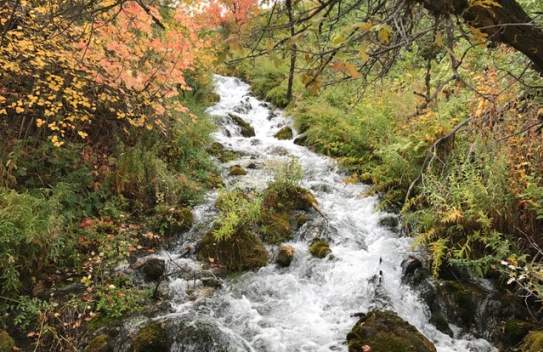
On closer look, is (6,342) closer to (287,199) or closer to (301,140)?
(287,199)

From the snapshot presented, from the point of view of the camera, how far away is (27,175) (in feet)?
21.2

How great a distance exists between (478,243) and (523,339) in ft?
Answer: 4.69

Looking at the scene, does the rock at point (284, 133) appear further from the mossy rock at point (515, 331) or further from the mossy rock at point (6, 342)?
the mossy rock at point (6, 342)

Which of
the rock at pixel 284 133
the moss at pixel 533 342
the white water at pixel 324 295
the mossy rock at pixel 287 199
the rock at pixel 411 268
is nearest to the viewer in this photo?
the moss at pixel 533 342

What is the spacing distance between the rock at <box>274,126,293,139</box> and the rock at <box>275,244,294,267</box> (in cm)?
756

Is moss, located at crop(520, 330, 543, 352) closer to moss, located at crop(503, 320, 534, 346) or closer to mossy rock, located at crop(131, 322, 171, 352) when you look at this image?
moss, located at crop(503, 320, 534, 346)

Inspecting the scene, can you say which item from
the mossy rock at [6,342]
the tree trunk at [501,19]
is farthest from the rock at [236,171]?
the tree trunk at [501,19]

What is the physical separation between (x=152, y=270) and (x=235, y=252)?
135 cm

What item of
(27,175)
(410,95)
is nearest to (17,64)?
(27,175)

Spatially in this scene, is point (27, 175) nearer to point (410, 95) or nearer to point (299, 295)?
point (299, 295)

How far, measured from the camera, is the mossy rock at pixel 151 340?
4.41m

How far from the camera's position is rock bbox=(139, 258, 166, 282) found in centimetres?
598

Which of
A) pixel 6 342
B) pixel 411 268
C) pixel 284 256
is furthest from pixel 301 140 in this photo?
pixel 6 342

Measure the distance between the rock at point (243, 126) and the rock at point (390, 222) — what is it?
7507 millimetres
